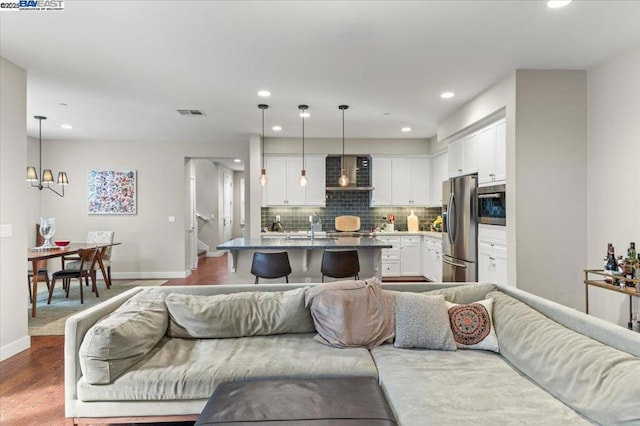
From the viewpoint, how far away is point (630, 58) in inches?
125

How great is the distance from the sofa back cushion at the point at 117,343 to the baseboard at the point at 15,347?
192cm

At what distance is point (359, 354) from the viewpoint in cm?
217

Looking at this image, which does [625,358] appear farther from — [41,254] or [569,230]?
[41,254]

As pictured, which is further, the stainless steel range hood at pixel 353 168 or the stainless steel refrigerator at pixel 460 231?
the stainless steel range hood at pixel 353 168

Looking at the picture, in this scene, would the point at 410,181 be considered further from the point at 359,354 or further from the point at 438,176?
the point at 359,354

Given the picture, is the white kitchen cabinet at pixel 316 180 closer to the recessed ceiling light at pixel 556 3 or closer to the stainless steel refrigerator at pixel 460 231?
the stainless steel refrigerator at pixel 460 231

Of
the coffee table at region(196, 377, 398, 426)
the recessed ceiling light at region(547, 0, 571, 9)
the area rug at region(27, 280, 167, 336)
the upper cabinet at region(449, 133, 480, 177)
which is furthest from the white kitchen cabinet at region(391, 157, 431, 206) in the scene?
the coffee table at region(196, 377, 398, 426)

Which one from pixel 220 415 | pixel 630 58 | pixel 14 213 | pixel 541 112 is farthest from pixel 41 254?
pixel 630 58

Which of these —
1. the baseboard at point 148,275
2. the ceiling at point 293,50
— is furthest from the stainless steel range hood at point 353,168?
the baseboard at point 148,275

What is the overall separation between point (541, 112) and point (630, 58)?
76cm

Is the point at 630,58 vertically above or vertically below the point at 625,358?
above

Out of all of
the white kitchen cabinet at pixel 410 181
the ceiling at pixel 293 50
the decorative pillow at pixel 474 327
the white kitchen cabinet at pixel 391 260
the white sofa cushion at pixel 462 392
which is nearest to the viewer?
the white sofa cushion at pixel 462 392

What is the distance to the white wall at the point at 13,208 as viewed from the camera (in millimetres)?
3312

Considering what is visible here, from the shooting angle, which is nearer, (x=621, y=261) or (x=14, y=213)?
(x=621, y=261)
